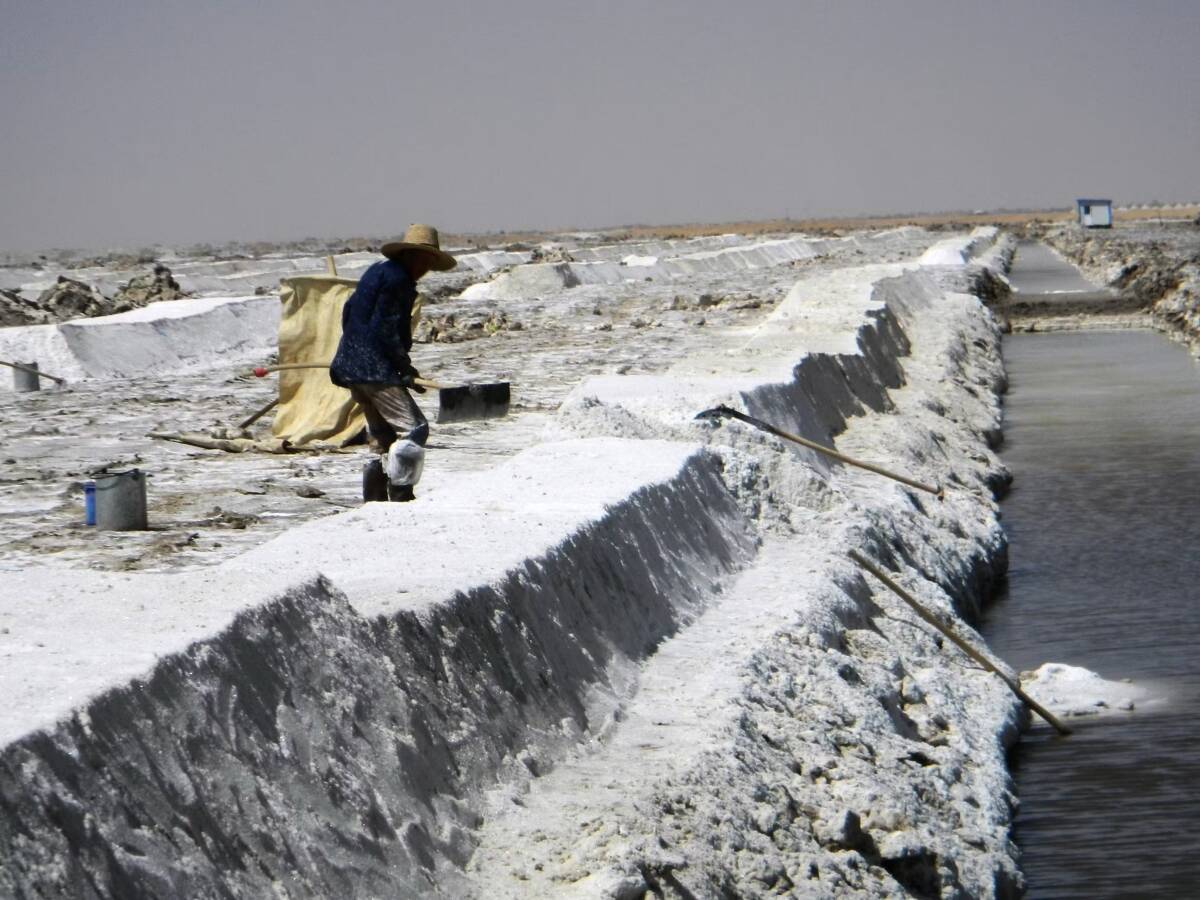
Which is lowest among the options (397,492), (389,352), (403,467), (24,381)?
(24,381)

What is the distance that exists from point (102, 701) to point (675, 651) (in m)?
3.52

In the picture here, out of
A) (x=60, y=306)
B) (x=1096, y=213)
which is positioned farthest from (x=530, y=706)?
(x=1096, y=213)

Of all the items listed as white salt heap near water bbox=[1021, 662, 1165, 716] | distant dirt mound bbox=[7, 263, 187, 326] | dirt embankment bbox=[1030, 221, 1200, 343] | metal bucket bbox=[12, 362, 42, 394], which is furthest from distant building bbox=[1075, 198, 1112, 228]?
white salt heap near water bbox=[1021, 662, 1165, 716]

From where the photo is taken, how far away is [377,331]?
823 centimetres

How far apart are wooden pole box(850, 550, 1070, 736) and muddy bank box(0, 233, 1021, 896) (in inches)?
4.2

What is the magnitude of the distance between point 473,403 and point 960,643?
5978 mm

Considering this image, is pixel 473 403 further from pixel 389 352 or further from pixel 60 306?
pixel 60 306

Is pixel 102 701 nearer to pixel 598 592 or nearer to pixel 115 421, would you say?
pixel 598 592

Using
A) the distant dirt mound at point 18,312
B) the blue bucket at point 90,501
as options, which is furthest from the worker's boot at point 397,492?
the distant dirt mound at point 18,312

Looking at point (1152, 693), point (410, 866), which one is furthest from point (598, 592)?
point (1152, 693)

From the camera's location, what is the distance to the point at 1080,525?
1358cm

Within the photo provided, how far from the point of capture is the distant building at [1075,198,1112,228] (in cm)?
10369

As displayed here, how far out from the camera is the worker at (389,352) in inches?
323

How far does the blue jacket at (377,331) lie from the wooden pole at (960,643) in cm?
266
